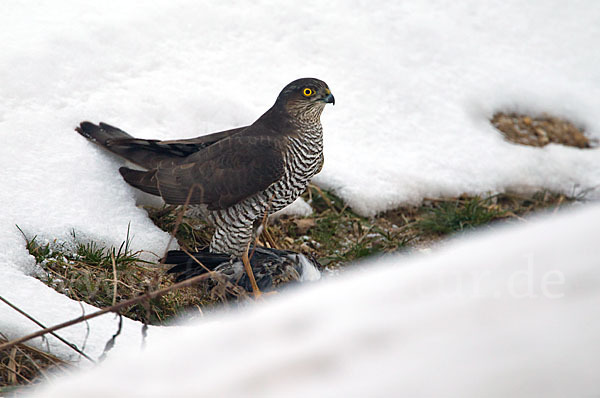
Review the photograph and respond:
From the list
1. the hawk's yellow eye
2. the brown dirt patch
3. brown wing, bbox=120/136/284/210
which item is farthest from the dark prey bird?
the brown dirt patch

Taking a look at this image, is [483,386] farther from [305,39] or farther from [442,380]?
[305,39]

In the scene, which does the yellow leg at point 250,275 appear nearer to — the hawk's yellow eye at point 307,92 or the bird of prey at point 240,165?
the bird of prey at point 240,165

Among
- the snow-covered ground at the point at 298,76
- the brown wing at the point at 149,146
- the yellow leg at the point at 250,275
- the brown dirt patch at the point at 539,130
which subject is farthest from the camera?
the brown dirt patch at the point at 539,130

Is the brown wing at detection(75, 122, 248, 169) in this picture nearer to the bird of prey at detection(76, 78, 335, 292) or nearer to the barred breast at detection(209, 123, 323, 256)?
the bird of prey at detection(76, 78, 335, 292)

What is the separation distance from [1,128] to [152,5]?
2.01 meters

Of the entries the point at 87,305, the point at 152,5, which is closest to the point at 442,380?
the point at 87,305

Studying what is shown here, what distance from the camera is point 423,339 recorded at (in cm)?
82

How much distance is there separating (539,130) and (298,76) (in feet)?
7.82

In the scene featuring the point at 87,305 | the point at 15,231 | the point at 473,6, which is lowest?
the point at 87,305

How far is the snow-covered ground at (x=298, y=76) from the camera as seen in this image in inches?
156

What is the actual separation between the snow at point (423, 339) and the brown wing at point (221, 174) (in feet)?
9.28

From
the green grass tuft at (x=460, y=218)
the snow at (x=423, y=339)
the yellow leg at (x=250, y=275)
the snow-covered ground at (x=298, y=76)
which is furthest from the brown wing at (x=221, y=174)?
the snow at (x=423, y=339)

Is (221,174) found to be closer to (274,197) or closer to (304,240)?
(274,197)

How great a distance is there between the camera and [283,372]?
31.8 inches
